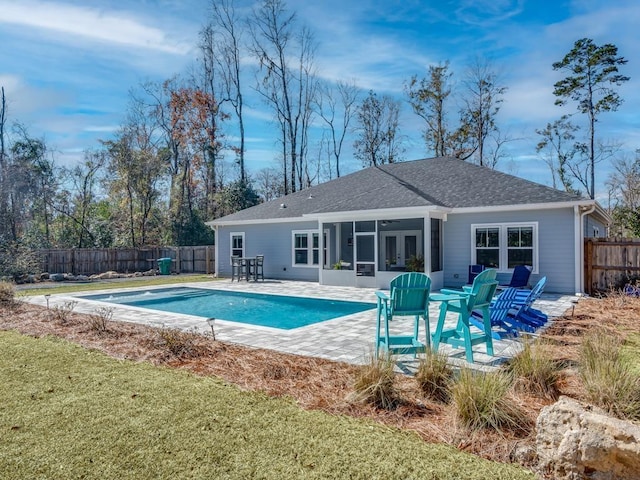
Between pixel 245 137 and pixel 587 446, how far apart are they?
2920cm

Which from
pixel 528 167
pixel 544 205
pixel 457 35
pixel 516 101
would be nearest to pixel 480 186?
pixel 544 205

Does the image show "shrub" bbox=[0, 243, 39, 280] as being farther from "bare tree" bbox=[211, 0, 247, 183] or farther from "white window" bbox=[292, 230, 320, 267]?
"bare tree" bbox=[211, 0, 247, 183]

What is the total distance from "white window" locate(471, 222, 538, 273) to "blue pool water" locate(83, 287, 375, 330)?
4.92 metres

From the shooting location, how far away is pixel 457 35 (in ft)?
60.8

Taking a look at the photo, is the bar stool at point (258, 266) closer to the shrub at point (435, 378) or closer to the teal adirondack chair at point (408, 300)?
the teal adirondack chair at point (408, 300)

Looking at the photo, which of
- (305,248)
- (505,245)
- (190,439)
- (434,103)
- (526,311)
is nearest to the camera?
(190,439)

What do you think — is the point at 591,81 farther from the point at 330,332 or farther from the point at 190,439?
the point at 190,439

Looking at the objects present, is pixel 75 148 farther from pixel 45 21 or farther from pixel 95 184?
pixel 45 21

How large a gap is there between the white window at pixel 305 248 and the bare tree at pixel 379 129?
14.4 m

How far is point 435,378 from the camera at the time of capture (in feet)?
13.8

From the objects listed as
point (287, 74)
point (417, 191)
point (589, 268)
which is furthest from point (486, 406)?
point (287, 74)

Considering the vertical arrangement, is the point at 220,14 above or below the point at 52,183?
above

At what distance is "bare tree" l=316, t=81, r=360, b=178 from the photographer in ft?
98.4

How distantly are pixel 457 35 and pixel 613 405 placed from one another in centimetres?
1872
